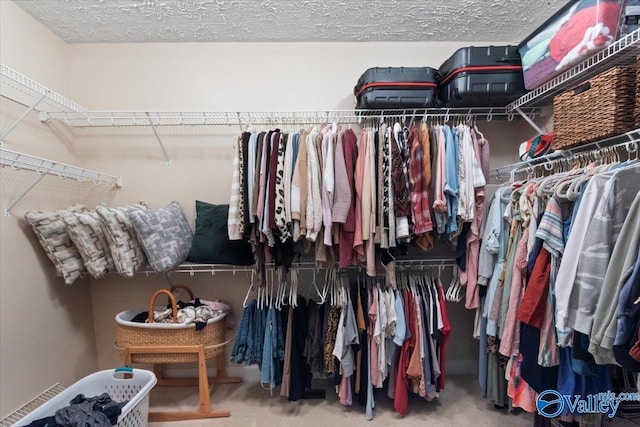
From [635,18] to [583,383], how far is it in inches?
58.7

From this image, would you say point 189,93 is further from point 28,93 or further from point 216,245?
point 216,245

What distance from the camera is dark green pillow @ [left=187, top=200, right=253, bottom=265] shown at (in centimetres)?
177

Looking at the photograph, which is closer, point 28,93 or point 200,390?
point 28,93

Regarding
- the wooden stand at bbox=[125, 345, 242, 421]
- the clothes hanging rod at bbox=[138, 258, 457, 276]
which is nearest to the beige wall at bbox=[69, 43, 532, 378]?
the clothes hanging rod at bbox=[138, 258, 457, 276]

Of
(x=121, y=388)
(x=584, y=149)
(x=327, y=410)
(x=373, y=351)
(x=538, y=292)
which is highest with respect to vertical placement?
(x=584, y=149)

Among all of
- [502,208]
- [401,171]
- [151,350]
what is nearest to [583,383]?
[502,208]

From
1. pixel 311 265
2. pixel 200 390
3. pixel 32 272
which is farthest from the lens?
pixel 311 265

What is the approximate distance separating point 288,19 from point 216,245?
59.6 inches

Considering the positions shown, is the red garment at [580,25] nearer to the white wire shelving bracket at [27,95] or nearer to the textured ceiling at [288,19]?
the textured ceiling at [288,19]

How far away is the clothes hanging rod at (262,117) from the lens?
5.96 feet

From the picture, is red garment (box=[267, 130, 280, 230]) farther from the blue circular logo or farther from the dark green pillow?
the blue circular logo

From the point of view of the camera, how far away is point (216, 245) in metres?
1.77

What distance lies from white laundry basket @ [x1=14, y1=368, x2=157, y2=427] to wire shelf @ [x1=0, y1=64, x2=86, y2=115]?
1.51m

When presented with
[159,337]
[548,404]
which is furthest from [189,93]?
[548,404]
